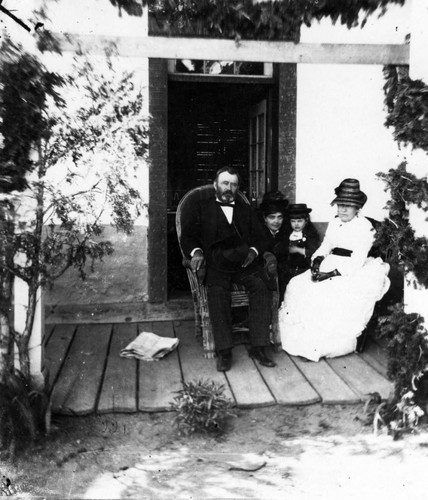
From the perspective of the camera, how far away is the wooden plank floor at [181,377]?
13.3 feet

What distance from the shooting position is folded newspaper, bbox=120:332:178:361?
489cm

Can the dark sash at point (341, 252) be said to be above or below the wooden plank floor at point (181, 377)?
above

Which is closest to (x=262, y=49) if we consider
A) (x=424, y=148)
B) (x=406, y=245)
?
(x=424, y=148)

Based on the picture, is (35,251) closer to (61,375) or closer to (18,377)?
(18,377)

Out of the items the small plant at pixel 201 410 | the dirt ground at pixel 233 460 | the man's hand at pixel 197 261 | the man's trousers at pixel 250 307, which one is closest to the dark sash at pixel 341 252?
the man's trousers at pixel 250 307

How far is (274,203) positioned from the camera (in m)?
5.77

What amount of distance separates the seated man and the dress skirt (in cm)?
26

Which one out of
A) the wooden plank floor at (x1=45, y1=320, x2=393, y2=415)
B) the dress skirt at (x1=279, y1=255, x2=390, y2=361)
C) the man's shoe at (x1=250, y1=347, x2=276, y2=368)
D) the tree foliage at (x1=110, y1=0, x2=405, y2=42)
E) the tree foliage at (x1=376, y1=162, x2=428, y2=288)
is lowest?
the wooden plank floor at (x1=45, y1=320, x2=393, y2=415)

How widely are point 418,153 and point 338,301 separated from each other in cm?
170

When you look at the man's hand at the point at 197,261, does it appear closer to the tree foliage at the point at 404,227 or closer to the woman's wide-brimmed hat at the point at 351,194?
the woman's wide-brimmed hat at the point at 351,194

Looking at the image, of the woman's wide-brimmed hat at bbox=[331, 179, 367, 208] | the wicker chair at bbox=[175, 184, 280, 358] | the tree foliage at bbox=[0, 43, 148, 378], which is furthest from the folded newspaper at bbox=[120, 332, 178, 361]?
the woman's wide-brimmed hat at bbox=[331, 179, 367, 208]

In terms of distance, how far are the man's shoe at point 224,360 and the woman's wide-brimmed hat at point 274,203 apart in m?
1.60

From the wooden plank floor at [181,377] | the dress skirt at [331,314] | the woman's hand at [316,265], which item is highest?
the woman's hand at [316,265]

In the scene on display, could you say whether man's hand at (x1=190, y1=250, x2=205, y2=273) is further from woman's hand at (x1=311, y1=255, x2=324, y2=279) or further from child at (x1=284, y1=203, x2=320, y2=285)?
child at (x1=284, y1=203, x2=320, y2=285)
